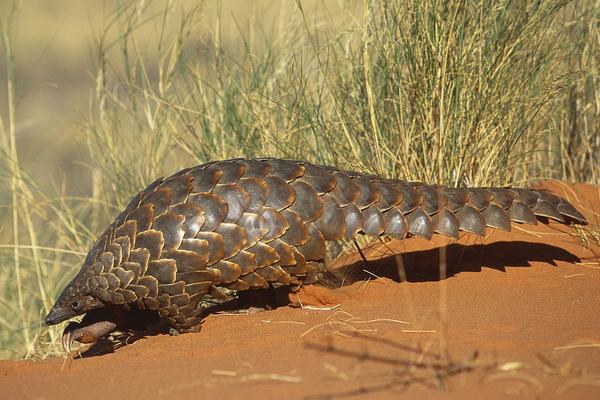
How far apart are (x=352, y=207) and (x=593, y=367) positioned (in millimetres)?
1598

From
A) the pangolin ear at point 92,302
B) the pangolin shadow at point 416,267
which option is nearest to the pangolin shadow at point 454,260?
the pangolin shadow at point 416,267

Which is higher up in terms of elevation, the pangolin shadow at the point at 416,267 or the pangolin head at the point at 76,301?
the pangolin head at the point at 76,301

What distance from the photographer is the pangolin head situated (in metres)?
4.60

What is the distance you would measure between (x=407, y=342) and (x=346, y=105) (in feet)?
8.92

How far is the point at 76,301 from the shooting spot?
183 inches

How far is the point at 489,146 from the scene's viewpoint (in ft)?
18.6

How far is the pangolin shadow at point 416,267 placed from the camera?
4.93 metres

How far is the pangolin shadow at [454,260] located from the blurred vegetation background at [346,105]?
0.57 meters

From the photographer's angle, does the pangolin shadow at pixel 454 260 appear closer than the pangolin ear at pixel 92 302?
No

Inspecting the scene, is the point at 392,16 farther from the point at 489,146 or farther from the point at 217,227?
the point at 217,227

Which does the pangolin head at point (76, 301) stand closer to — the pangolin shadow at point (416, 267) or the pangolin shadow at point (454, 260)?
the pangolin shadow at point (416, 267)

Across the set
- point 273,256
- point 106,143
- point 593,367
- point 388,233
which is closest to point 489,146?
point 388,233

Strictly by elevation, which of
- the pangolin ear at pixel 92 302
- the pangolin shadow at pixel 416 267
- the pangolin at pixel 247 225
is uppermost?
the pangolin at pixel 247 225

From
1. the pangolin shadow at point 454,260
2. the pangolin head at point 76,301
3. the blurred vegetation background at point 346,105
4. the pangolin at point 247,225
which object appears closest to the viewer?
the pangolin at point 247,225
